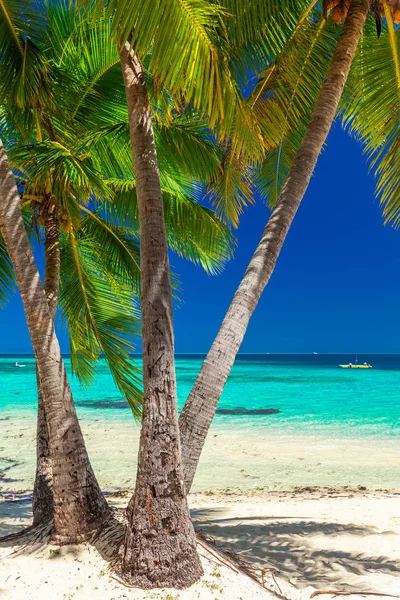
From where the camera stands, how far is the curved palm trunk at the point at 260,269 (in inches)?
148

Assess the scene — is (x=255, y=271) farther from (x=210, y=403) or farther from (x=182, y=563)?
(x=182, y=563)

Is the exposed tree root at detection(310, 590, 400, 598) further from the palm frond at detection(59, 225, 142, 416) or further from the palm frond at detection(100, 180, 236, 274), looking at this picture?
the palm frond at detection(100, 180, 236, 274)

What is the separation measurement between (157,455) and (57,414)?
3.08 ft

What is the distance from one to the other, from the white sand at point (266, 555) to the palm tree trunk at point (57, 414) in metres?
0.22

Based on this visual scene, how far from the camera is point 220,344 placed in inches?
150

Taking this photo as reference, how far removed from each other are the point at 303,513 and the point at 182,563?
3.89 meters

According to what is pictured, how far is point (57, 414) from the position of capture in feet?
12.9

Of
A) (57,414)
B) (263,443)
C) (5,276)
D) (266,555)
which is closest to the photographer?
(57,414)

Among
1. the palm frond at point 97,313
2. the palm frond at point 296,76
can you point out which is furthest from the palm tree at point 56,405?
the palm frond at point 296,76

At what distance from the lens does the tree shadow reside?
→ 4.24 m

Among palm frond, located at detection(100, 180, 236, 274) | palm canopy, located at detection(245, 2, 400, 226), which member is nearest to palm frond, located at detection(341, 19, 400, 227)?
palm canopy, located at detection(245, 2, 400, 226)

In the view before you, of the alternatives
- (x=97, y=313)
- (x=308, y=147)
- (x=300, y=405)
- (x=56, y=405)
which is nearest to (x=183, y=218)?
(x=97, y=313)

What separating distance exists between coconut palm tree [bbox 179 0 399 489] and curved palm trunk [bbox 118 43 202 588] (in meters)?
0.28

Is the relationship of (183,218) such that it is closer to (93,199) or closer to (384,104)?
(93,199)
